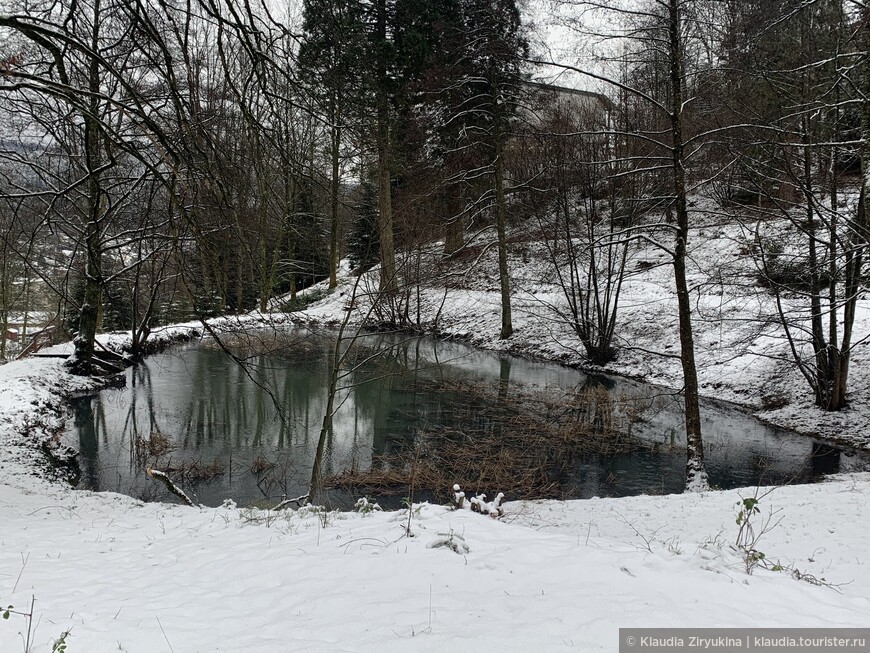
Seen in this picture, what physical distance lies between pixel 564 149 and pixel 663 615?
46.4 feet

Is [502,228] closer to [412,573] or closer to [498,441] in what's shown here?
[498,441]

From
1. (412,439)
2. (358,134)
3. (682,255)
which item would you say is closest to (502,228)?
(412,439)

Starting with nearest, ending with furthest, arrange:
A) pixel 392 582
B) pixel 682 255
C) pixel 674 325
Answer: pixel 392 582 → pixel 682 255 → pixel 674 325

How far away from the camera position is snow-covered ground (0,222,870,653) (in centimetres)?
263

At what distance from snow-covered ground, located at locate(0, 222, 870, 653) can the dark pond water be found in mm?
1392

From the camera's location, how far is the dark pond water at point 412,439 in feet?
25.7

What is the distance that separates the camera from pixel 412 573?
3.32 metres

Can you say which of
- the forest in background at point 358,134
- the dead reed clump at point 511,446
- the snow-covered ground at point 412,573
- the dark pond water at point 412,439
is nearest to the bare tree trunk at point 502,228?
the forest in background at point 358,134

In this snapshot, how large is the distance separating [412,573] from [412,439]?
670cm

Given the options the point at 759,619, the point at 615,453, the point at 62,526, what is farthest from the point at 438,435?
Answer: the point at 759,619

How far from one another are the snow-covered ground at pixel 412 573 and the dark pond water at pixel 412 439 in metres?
1.39

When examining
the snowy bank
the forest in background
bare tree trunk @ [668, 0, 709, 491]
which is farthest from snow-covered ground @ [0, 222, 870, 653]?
the forest in background

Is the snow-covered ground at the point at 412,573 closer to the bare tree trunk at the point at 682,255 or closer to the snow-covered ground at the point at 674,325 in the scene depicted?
the bare tree trunk at the point at 682,255

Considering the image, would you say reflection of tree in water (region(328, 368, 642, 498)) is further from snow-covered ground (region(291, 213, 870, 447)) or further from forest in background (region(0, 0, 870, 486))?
forest in background (region(0, 0, 870, 486))
